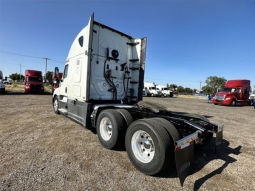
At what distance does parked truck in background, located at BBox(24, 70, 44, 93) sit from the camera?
813 inches

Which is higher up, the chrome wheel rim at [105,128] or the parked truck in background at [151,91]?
the parked truck in background at [151,91]

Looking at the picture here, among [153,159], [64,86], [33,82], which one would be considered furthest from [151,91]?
[153,159]

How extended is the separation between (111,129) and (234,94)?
63.5 feet

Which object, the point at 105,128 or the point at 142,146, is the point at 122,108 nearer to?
the point at 105,128

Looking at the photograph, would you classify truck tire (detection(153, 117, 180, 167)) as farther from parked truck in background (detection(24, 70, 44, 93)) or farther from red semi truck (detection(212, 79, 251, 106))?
parked truck in background (detection(24, 70, 44, 93))

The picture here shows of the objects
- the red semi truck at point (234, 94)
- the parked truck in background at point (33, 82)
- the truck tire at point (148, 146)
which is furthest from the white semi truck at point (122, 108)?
the red semi truck at point (234, 94)

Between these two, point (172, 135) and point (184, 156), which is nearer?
point (184, 156)

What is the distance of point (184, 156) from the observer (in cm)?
268

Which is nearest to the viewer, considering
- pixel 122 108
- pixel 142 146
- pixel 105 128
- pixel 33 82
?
pixel 142 146

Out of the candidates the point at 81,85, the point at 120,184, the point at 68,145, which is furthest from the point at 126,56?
the point at 120,184

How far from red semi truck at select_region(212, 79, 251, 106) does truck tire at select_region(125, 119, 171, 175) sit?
60.6 ft

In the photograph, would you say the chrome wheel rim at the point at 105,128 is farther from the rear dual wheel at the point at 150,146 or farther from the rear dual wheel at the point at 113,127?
the rear dual wheel at the point at 150,146

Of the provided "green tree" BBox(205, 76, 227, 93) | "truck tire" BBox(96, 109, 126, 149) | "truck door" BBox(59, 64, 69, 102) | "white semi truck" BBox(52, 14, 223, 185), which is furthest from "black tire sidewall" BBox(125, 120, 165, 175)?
"green tree" BBox(205, 76, 227, 93)

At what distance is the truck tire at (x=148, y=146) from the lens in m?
2.77
